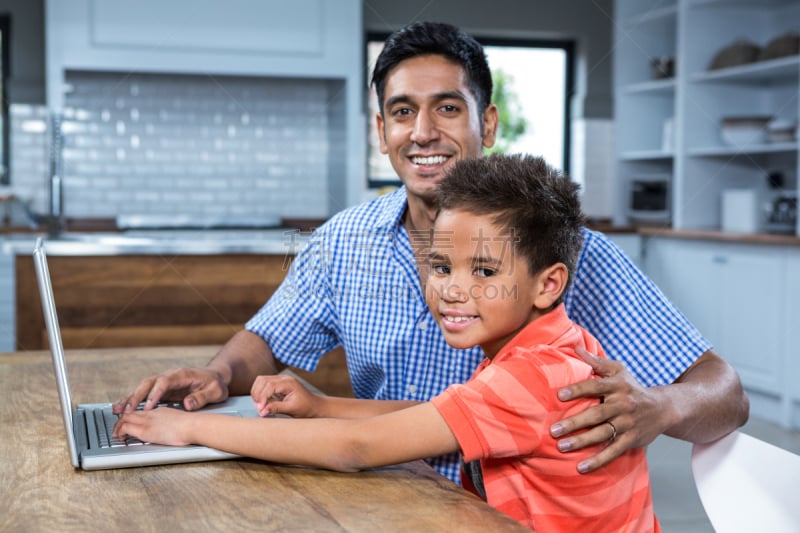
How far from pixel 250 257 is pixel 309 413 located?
7.23 ft

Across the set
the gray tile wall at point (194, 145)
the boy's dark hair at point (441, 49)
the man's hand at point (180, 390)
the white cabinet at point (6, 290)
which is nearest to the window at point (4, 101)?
the gray tile wall at point (194, 145)

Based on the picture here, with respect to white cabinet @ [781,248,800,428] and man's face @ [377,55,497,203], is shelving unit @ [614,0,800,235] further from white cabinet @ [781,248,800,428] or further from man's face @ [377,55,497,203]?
man's face @ [377,55,497,203]

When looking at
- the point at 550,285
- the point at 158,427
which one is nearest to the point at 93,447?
the point at 158,427

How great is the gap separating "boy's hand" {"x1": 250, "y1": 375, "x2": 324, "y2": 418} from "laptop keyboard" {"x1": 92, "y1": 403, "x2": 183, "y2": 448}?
166 millimetres

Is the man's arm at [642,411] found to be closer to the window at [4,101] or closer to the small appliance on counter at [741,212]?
the small appliance on counter at [741,212]

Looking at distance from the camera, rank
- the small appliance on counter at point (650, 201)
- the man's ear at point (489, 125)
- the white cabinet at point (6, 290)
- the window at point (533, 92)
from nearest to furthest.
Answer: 1. the man's ear at point (489, 125)
2. the white cabinet at point (6, 290)
3. the small appliance on counter at point (650, 201)
4. the window at point (533, 92)

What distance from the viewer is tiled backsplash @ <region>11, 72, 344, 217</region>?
4.48m

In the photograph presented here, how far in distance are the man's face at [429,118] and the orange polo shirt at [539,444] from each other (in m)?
0.54

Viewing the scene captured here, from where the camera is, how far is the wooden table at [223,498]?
0.77 m

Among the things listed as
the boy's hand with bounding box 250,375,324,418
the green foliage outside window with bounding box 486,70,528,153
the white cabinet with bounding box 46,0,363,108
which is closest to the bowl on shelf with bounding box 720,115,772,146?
the green foliage outside window with bounding box 486,70,528,153

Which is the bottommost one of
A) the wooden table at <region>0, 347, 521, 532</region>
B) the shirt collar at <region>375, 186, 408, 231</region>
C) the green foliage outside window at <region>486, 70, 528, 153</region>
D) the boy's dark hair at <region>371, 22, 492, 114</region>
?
the wooden table at <region>0, 347, 521, 532</region>

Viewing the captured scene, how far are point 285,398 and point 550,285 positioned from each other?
0.37 meters

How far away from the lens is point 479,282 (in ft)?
3.25

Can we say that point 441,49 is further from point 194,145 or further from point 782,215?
point 194,145
